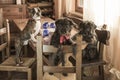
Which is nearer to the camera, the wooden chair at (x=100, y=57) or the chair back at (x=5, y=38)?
the wooden chair at (x=100, y=57)

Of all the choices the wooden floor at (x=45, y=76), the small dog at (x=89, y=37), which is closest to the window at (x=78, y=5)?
the wooden floor at (x=45, y=76)

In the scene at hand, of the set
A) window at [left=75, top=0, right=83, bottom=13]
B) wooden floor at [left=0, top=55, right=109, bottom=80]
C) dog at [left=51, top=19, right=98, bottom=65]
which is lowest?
wooden floor at [left=0, top=55, right=109, bottom=80]

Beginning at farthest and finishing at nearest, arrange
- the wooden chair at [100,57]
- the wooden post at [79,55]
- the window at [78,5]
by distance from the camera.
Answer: the window at [78,5] < the wooden chair at [100,57] < the wooden post at [79,55]

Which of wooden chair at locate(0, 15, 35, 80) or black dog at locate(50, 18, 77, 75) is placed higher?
black dog at locate(50, 18, 77, 75)

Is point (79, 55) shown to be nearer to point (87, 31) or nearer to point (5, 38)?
point (87, 31)

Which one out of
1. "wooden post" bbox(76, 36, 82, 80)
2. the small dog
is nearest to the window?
the small dog

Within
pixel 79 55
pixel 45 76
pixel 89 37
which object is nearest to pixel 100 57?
pixel 89 37

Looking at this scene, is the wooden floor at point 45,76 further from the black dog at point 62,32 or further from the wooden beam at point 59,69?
the wooden beam at point 59,69

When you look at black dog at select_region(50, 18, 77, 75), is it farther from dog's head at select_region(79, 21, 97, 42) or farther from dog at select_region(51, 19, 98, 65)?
dog's head at select_region(79, 21, 97, 42)

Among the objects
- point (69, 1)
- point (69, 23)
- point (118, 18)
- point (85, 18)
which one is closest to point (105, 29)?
point (118, 18)

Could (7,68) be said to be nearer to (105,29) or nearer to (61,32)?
(61,32)

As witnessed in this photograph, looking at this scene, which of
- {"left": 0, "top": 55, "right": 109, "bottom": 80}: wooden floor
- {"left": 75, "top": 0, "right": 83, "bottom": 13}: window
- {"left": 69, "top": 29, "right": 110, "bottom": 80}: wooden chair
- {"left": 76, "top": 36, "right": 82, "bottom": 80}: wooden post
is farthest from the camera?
{"left": 75, "top": 0, "right": 83, "bottom": 13}: window

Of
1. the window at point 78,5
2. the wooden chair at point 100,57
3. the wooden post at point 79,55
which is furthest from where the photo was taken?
the window at point 78,5

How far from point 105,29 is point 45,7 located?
221cm
